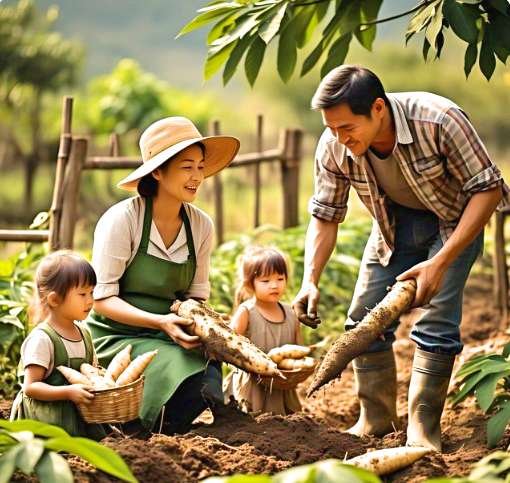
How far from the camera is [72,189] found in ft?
19.4

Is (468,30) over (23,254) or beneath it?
over

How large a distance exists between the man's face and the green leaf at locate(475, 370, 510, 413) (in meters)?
0.93

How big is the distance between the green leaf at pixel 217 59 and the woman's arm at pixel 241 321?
1027 millimetres

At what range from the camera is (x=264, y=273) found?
487 centimetres

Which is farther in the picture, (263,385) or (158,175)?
(263,385)

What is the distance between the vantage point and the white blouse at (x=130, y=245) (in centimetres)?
427

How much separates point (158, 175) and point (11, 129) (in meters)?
14.0

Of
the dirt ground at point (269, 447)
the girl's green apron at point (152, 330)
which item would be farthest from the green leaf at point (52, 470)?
the girl's green apron at point (152, 330)

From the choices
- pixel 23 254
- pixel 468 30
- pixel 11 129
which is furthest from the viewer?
pixel 11 129

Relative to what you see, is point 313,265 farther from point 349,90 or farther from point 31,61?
point 31,61

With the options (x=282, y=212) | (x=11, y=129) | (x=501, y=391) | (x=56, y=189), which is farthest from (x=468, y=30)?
(x=11, y=129)

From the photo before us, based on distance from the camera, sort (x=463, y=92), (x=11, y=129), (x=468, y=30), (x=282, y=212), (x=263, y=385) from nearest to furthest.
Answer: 1. (x=468, y=30)
2. (x=263, y=385)
3. (x=282, y=212)
4. (x=11, y=129)
5. (x=463, y=92)

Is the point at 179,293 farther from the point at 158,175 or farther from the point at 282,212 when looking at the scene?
the point at 282,212

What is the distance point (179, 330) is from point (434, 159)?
1.10 meters
